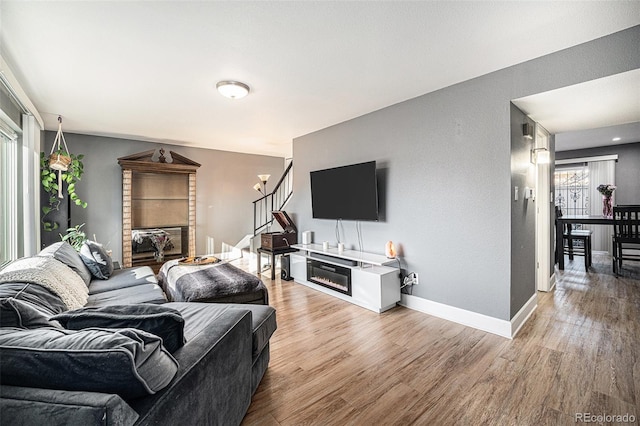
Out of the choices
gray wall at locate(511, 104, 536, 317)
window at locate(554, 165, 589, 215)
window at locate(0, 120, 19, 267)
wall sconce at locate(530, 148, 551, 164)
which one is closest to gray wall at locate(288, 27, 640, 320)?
gray wall at locate(511, 104, 536, 317)

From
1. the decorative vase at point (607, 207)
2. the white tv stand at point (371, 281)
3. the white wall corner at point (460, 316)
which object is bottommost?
the white wall corner at point (460, 316)

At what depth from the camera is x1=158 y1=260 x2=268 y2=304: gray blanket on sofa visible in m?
2.57

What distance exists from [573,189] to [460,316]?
608 centimetres

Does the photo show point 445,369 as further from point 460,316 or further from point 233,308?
point 233,308

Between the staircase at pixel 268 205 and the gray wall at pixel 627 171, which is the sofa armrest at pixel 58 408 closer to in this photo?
the staircase at pixel 268 205

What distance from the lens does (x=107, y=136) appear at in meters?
4.97

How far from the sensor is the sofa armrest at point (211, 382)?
93 centimetres

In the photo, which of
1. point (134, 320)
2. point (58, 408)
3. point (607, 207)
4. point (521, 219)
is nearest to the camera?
point (58, 408)

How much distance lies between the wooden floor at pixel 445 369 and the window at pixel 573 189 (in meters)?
4.22

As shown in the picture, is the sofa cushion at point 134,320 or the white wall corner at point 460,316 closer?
the sofa cushion at point 134,320

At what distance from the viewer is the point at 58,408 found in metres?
0.74

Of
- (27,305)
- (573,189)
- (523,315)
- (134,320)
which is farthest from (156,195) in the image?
(573,189)

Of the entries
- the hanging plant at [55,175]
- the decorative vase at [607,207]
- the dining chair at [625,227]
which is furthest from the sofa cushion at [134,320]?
the decorative vase at [607,207]

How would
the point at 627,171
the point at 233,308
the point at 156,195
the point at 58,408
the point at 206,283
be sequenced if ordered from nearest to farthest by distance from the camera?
the point at 58,408
the point at 233,308
the point at 206,283
the point at 156,195
the point at 627,171
